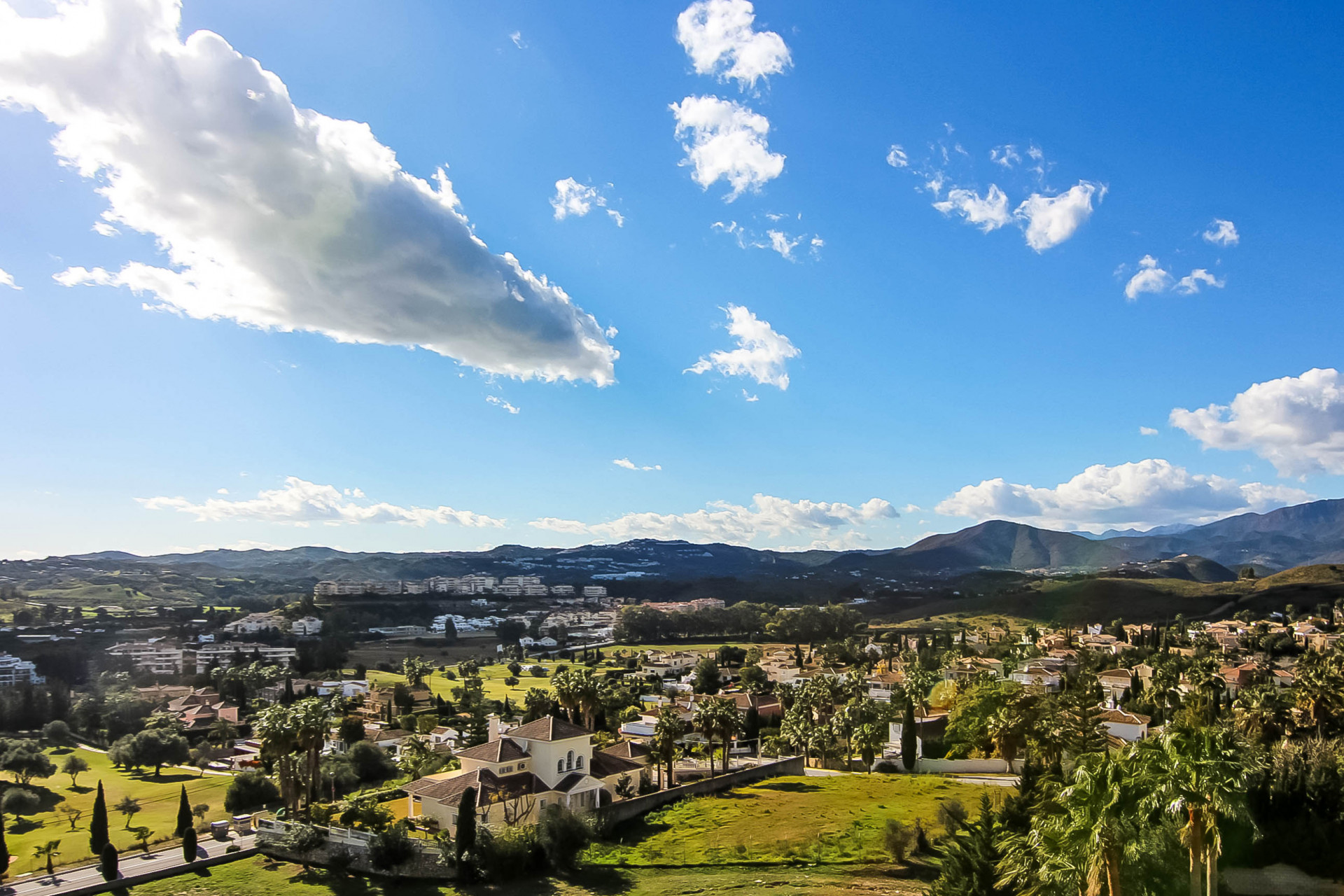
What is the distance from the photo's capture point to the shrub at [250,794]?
47.0m

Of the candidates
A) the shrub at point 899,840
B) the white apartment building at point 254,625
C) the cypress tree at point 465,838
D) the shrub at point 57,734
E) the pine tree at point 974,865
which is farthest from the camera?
the white apartment building at point 254,625

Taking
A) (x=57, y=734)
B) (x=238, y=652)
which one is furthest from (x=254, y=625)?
(x=57, y=734)

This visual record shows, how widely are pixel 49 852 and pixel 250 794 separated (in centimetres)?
1259

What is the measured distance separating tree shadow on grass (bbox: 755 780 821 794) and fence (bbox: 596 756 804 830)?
4.31ft

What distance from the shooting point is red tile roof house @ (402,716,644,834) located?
36719 mm

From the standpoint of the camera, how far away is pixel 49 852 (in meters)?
35.2

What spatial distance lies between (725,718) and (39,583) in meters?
222

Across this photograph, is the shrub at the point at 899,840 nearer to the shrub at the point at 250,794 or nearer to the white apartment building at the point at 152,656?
the shrub at the point at 250,794

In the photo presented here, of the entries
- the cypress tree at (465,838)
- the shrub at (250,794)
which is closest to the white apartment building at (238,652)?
the shrub at (250,794)

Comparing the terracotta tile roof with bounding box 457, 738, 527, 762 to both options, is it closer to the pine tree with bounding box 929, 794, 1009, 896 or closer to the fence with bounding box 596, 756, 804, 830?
the fence with bounding box 596, 756, 804, 830

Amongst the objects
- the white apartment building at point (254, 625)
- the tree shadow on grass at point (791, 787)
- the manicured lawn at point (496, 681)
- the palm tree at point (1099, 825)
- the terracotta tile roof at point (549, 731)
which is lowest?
the manicured lawn at point (496, 681)

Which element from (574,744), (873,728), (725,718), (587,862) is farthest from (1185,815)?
(873,728)

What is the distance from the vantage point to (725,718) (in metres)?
48.1

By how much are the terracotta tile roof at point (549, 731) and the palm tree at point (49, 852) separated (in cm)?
2066
